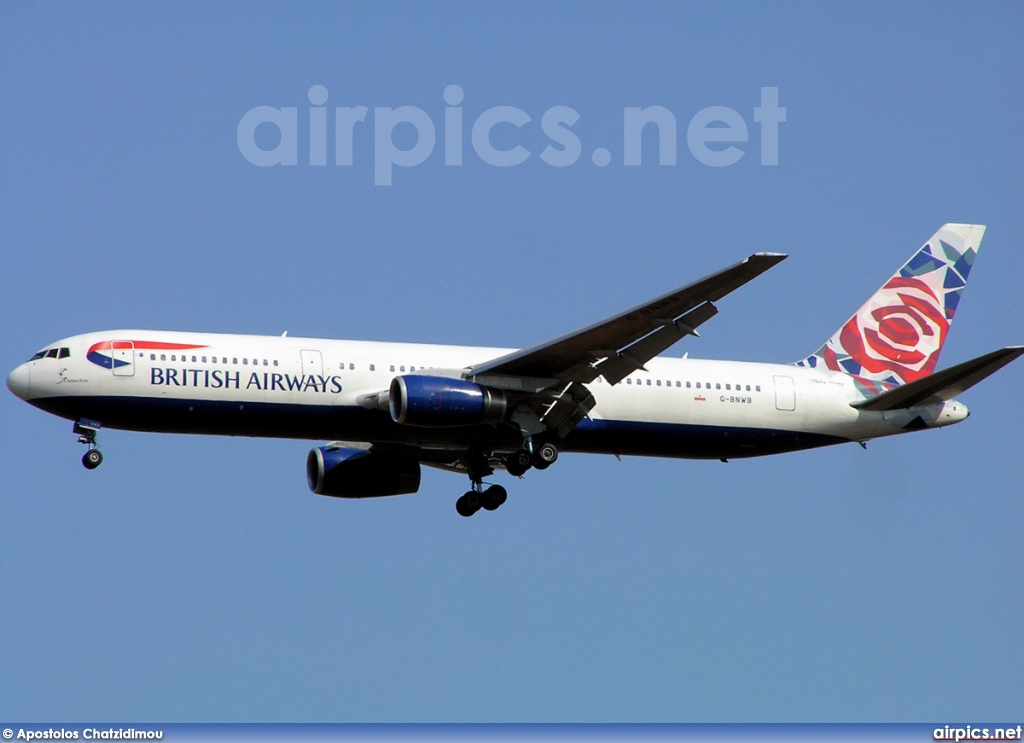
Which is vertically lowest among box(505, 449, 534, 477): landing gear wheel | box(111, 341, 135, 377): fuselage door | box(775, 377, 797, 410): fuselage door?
box(505, 449, 534, 477): landing gear wheel

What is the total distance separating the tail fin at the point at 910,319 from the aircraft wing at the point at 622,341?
8890 millimetres

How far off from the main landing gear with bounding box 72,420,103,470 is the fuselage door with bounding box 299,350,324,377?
532 centimetres

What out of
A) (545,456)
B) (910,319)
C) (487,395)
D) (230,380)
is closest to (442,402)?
(487,395)

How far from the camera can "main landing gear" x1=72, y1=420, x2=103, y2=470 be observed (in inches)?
1610

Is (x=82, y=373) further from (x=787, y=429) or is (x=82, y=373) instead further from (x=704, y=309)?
(x=787, y=429)

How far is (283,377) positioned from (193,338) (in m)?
2.54

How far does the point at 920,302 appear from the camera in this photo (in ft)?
163

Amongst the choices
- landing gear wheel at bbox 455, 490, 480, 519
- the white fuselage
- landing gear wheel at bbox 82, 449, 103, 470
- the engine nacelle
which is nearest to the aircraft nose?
the white fuselage

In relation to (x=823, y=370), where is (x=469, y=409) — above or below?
below

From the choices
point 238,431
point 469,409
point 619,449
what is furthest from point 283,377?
point 619,449

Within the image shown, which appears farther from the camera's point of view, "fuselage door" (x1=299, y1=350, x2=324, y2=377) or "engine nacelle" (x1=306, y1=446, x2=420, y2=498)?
"engine nacelle" (x1=306, y1=446, x2=420, y2=498)

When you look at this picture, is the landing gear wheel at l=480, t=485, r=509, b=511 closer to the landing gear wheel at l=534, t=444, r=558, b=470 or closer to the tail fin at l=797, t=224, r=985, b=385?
the landing gear wheel at l=534, t=444, r=558, b=470

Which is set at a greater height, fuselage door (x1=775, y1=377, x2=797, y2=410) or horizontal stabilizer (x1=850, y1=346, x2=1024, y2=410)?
fuselage door (x1=775, y1=377, x2=797, y2=410)

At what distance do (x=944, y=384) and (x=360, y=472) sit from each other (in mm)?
16024
